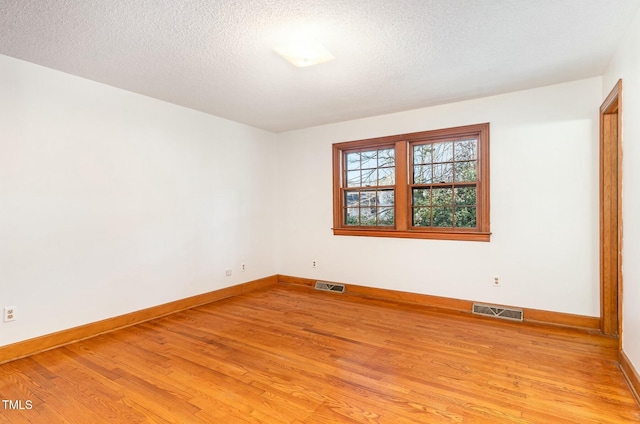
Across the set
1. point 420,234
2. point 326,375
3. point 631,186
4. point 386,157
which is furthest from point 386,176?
point 326,375

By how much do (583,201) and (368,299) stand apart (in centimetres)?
272

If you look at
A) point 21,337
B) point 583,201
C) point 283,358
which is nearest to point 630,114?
point 583,201

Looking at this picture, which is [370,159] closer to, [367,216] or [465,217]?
[367,216]

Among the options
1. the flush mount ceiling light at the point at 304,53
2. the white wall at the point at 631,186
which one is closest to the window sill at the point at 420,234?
the white wall at the point at 631,186

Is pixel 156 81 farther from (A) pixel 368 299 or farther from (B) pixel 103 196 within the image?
(A) pixel 368 299

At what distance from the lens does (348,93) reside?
372 centimetres

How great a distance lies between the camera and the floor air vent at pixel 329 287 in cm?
495

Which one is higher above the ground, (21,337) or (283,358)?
(21,337)

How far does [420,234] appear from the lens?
14.1 ft

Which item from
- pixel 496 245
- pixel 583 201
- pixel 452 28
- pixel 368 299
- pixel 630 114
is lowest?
pixel 368 299

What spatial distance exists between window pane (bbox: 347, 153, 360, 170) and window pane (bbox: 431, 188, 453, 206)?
4.09 feet

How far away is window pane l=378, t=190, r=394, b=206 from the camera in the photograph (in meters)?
4.66

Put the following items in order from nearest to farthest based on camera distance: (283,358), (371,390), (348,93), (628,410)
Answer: (628,410)
(371,390)
(283,358)
(348,93)

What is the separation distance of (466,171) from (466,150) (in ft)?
0.87
